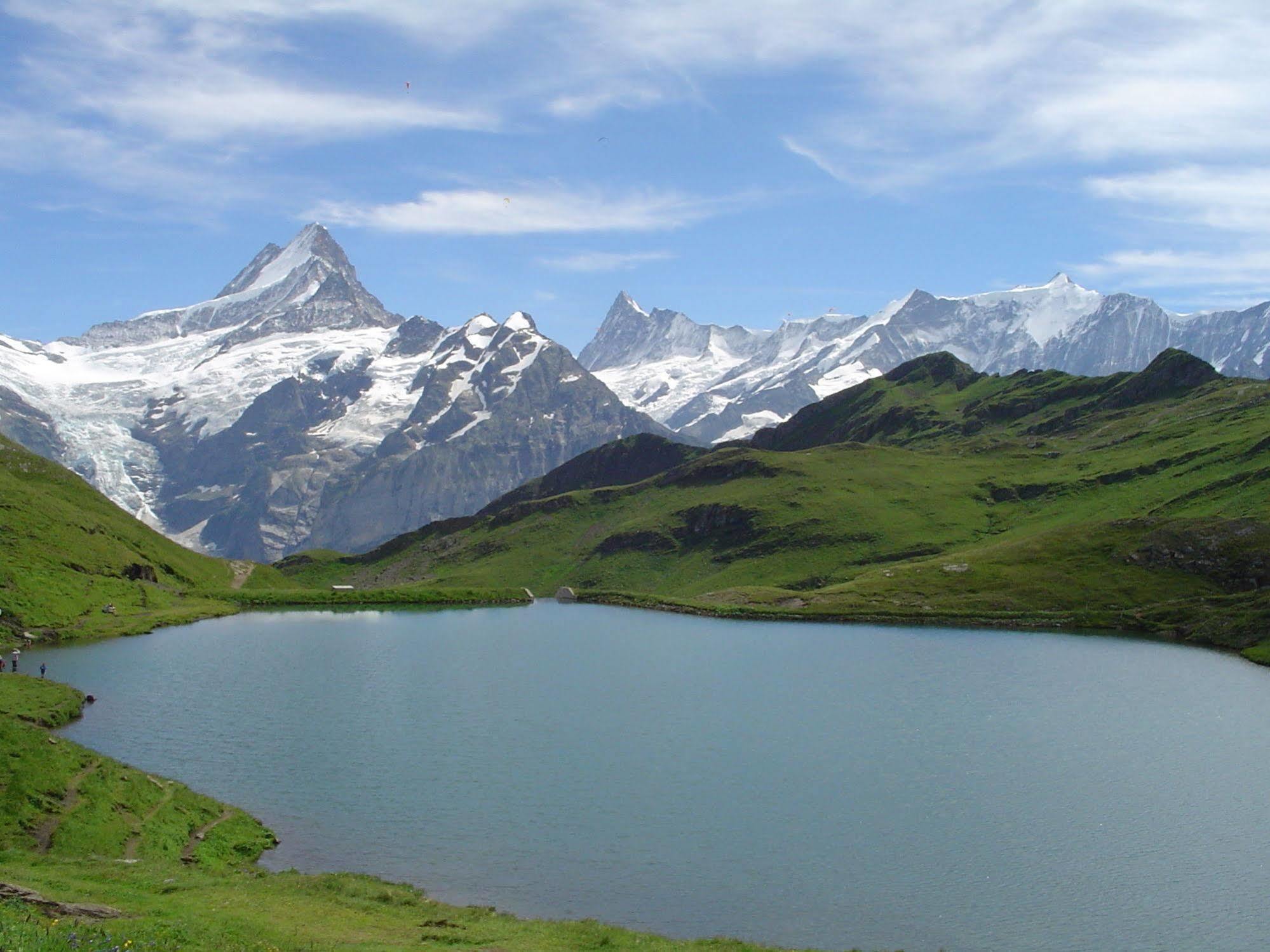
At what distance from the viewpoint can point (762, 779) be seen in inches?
2884

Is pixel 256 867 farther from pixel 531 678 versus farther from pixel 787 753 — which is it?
pixel 531 678

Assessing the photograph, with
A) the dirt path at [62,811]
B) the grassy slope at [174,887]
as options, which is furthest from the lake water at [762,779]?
the dirt path at [62,811]

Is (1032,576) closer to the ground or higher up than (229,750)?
higher up

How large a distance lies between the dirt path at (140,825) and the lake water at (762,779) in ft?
16.1

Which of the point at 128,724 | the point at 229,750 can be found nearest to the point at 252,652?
the point at 128,724

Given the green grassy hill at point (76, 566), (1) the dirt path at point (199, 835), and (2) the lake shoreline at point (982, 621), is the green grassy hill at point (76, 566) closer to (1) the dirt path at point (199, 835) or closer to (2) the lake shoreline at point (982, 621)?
(1) the dirt path at point (199, 835)

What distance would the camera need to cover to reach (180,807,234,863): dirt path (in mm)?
53625

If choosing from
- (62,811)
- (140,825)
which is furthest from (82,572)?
(140,825)

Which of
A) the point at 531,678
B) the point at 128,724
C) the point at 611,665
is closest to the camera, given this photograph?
the point at 128,724

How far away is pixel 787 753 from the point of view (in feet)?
261

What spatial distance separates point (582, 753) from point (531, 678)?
34141 millimetres

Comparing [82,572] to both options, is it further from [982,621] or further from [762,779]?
[982,621]

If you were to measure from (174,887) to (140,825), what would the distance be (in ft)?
46.1

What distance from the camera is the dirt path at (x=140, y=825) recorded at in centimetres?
5284
